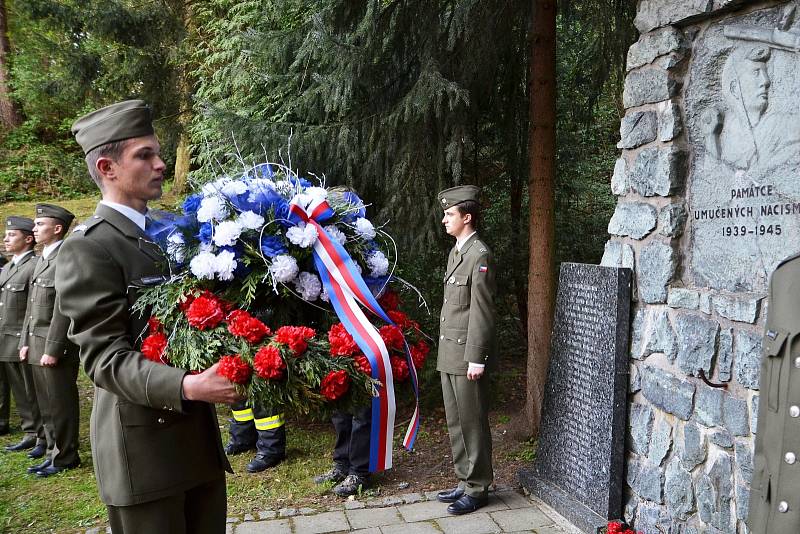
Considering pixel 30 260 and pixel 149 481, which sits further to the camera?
pixel 30 260

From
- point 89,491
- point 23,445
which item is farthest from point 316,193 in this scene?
point 23,445

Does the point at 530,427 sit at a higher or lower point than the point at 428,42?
lower

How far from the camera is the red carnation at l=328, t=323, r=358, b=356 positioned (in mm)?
1963

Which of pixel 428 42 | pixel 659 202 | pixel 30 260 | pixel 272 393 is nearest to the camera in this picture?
pixel 272 393

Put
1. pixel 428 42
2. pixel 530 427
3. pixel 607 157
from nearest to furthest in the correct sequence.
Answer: pixel 428 42
pixel 530 427
pixel 607 157

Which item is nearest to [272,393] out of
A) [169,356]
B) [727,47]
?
[169,356]

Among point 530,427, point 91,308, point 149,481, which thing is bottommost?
point 530,427

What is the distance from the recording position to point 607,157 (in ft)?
29.7

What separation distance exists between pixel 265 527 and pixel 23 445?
11.1ft

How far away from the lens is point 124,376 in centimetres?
189

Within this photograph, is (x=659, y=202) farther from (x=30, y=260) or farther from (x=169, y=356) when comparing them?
(x=30, y=260)

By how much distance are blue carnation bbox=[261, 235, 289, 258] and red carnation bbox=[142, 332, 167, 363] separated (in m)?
0.42

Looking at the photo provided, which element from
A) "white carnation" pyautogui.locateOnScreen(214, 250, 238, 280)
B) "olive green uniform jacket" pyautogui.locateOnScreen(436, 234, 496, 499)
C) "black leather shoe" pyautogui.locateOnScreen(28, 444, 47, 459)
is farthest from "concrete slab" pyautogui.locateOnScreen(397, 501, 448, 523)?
"black leather shoe" pyautogui.locateOnScreen(28, 444, 47, 459)

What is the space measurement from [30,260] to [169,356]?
525 cm
